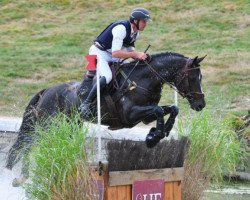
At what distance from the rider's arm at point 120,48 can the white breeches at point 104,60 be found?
0.31 m

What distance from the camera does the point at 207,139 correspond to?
8.76 metres

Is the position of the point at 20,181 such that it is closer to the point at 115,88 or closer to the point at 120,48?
the point at 115,88

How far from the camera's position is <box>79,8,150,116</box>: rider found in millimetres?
9578

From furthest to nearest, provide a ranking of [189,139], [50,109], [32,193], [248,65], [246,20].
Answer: [246,20] < [248,65] < [50,109] < [189,139] < [32,193]

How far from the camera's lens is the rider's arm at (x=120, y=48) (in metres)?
9.53

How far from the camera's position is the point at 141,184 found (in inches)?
316

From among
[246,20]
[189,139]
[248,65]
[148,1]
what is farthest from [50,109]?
[148,1]

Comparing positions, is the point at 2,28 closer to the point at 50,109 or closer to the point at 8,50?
the point at 8,50

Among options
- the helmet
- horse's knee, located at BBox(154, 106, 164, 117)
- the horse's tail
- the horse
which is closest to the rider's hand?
the horse

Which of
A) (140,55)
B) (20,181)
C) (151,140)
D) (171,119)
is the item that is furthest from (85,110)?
(151,140)

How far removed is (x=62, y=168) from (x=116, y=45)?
2.36 metres

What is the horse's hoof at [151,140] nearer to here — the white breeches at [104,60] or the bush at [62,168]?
the bush at [62,168]

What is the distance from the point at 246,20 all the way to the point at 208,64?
18.4 ft

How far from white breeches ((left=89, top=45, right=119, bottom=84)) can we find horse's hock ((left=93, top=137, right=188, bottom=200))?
1698 mm
